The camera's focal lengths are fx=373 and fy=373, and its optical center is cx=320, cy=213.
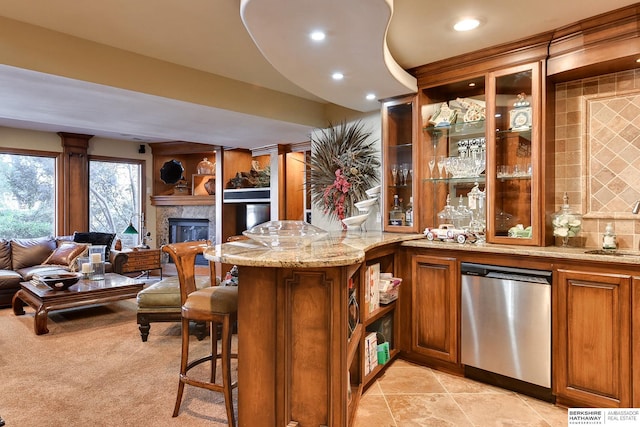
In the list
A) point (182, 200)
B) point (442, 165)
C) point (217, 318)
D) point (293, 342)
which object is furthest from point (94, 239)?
point (442, 165)

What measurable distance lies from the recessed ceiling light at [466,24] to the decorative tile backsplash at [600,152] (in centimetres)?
88

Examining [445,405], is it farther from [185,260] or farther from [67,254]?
[67,254]

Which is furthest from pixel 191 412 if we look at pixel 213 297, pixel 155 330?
pixel 155 330

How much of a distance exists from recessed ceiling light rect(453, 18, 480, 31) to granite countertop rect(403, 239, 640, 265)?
58.2 inches

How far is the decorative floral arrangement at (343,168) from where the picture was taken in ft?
12.8

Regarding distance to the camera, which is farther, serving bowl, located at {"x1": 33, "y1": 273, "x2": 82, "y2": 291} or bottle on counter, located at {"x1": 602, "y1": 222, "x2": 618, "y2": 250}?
serving bowl, located at {"x1": 33, "y1": 273, "x2": 82, "y2": 291}

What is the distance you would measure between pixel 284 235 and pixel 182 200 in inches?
213

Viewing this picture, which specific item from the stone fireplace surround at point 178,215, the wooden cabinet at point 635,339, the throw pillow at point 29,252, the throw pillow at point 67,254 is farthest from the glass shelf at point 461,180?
the throw pillow at point 29,252

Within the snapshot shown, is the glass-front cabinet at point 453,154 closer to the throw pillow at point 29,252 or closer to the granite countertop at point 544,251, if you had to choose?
the granite countertop at point 544,251

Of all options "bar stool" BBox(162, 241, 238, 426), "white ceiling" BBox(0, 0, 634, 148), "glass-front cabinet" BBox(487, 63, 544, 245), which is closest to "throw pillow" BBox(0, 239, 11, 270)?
"white ceiling" BBox(0, 0, 634, 148)

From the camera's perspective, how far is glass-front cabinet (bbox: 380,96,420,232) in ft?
11.1

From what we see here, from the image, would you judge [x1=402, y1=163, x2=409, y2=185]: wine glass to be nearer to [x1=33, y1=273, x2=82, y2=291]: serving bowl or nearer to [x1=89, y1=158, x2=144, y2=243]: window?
[x1=33, y1=273, x2=82, y2=291]: serving bowl

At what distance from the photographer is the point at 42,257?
17.5 feet

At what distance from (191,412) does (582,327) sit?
2.40 m
